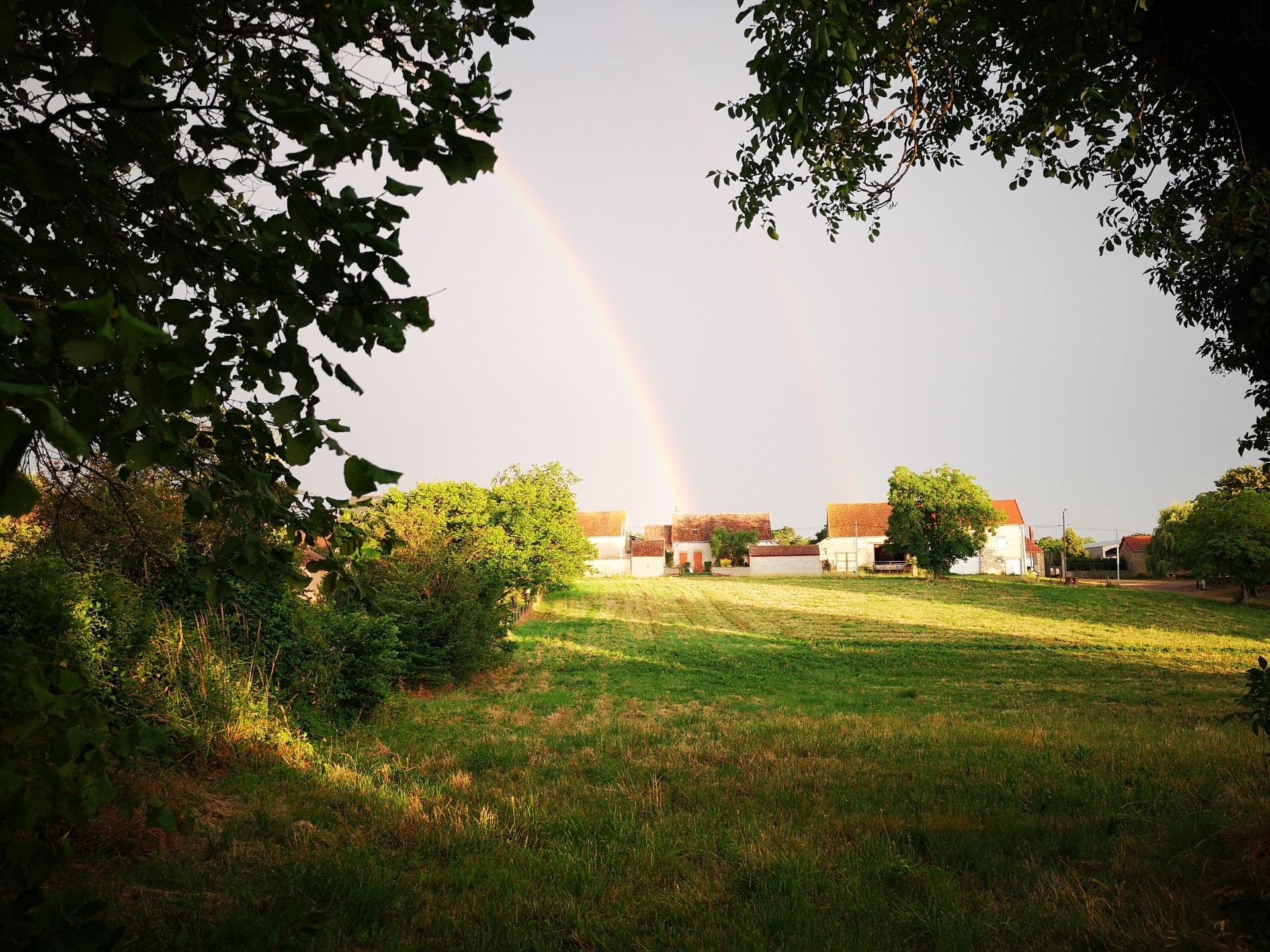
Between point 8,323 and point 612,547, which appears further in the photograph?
point 612,547

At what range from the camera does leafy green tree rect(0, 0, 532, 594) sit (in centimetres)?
162

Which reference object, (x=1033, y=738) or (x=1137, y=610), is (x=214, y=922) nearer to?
(x=1033, y=738)

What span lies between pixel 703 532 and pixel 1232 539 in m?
61.1

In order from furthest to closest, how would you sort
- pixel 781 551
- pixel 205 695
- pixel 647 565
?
pixel 647 565, pixel 781 551, pixel 205 695

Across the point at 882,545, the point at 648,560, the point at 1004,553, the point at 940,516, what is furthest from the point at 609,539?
the point at 1004,553

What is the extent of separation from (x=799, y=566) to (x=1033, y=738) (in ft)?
239

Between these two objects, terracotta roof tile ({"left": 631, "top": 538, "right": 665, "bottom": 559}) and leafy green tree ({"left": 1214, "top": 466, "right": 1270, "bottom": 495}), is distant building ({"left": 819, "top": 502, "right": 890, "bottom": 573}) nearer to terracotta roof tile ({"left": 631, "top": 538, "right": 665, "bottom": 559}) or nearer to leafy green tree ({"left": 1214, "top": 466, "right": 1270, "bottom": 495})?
terracotta roof tile ({"left": 631, "top": 538, "right": 665, "bottom": 559})

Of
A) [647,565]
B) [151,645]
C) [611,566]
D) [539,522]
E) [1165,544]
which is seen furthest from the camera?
[647,565]

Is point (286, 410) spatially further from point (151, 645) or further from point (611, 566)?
point (611, 566)

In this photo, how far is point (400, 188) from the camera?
218cm

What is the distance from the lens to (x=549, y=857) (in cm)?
529

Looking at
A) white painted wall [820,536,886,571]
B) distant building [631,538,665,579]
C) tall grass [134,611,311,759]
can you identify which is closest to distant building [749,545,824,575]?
white painted wall [820,536,886,571]

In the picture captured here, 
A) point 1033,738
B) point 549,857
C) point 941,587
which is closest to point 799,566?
point 941,587

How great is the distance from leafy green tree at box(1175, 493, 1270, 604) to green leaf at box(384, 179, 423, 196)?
51.2 metres
